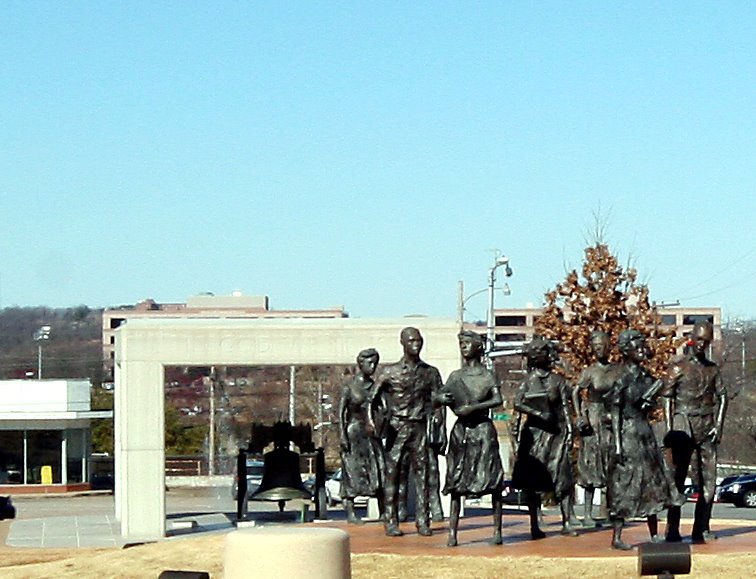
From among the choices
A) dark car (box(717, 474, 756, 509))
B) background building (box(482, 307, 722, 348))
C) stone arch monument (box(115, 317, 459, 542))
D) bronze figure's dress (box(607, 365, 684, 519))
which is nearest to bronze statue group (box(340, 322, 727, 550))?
bronze figure's dress (box(607, 365, 684, 519))

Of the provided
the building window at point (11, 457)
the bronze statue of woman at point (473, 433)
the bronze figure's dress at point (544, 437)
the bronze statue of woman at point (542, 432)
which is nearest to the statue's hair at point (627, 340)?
the bronze statue of woman at point (473, 433)

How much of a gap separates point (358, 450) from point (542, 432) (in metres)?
4.04

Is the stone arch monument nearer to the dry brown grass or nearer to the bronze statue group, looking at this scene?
the bronze statue group

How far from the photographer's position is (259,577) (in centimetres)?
1071

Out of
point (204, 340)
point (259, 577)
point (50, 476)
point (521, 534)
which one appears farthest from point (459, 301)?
point (259, 577)

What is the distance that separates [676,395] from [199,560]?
5.38 m

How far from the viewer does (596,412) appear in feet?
58.9

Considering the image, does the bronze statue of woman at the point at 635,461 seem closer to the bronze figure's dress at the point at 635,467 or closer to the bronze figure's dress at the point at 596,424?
the bronze figure's dress at the point at 635,467

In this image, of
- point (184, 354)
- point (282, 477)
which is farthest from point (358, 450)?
point (184, 354)

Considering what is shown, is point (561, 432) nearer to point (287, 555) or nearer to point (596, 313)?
point (287, 555)

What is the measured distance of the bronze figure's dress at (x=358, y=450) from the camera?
2173cm

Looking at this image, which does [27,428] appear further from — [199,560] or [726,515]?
[199,560]

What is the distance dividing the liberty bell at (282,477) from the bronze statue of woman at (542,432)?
8.80m

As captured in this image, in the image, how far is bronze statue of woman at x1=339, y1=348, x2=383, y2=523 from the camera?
21500mm
